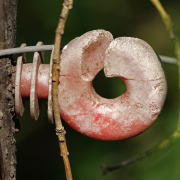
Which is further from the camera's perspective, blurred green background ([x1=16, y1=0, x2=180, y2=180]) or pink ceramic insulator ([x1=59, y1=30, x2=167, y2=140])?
blurred green background ([x1=16, y1=0, x2=180, y2=180])

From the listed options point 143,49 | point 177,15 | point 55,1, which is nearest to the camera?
point 143,49

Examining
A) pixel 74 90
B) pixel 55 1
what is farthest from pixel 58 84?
pixel 55 1

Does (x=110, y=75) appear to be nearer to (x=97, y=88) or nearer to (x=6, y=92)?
(x=6, y=92)

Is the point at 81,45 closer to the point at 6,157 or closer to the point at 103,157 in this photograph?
the point at 6,157

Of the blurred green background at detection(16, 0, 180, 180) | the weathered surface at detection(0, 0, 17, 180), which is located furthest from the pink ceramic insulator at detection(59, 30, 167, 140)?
the blurred green background at detection(16, 0, 180, 180)

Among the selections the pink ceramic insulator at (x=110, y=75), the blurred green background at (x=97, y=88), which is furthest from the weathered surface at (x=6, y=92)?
the blurred green background at (x=97, y=88)

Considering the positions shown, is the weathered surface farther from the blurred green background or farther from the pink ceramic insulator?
the blurred green background

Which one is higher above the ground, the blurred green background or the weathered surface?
the blurred green background
